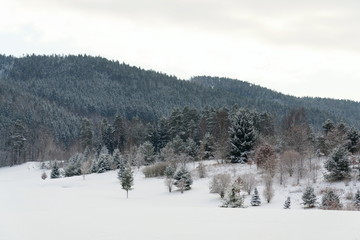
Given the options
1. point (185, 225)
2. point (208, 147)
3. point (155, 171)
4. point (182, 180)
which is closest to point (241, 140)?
point (208, 147)

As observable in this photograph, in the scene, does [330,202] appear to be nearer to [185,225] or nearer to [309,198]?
[309,198]

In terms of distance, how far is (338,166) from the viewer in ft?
155

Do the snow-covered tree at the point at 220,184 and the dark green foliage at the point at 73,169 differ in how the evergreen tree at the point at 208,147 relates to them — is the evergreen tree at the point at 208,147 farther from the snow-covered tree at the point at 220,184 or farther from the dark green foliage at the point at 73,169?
the snow-covered tree at the point at 220,184

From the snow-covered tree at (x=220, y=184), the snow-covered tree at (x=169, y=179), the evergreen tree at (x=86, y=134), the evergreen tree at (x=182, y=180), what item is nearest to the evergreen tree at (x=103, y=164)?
the snow-covered tree at (x=169, y=179)

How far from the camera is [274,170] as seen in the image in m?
52.1

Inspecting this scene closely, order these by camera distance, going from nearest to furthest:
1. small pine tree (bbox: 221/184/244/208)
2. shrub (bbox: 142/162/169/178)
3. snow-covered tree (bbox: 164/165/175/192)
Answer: small pine tree (bbox: 221/184/244/208) < snow-covered tree (bbox: 164/165/175/192) < shrub (bbox: 142/162/169/178)

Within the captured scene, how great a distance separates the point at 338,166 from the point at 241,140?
2110 cm

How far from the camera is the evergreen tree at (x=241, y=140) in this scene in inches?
2601

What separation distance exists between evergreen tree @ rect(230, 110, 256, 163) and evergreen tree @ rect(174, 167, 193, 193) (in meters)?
16.1

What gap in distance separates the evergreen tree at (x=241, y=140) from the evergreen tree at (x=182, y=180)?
16075 millimetres

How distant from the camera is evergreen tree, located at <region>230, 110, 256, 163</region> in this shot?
66.1 m

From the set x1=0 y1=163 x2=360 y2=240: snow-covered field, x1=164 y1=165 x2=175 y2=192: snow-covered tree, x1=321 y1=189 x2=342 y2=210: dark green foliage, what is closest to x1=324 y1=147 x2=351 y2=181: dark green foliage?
x1=321 y1=189 x2=342 y2=210: dark green foliage

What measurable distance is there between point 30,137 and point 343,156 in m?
119

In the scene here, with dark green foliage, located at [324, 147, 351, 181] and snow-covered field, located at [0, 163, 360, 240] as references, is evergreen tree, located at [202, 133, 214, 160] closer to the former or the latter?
dark green foliage, located at [324, 147, 351, 181]
